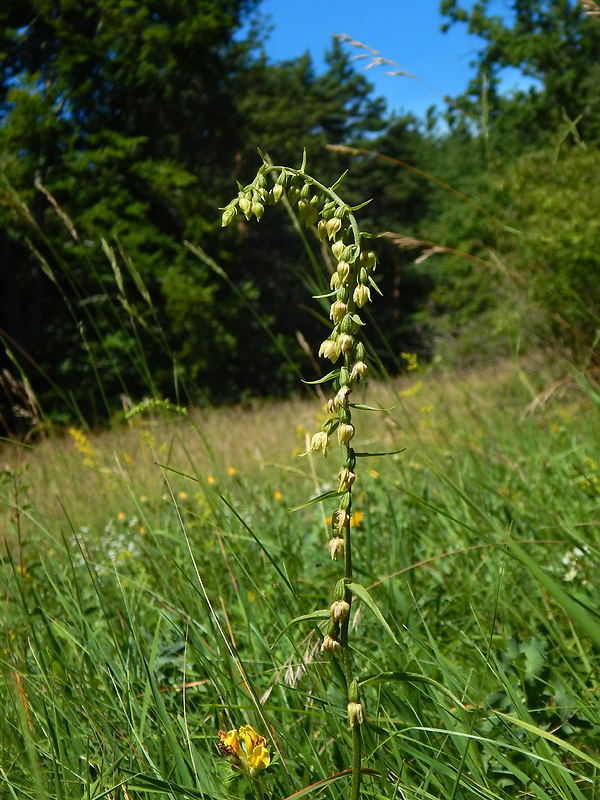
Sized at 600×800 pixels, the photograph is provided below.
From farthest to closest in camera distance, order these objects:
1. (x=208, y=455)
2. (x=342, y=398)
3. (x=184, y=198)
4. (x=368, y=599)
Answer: (x=184, y=198), (x=208, y=455), (x=342, y=398), (x=368, y=599)

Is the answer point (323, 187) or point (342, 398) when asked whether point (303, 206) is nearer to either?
point (323, 187)

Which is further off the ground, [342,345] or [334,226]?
[334,226]

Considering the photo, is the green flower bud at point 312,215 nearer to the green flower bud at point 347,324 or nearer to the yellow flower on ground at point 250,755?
the green flower bud at point 347,324

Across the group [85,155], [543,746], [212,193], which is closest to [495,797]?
[543,746]

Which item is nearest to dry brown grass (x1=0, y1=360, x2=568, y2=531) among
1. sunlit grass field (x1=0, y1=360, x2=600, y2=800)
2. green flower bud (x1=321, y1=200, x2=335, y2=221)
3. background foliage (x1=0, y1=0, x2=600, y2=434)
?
sunlit grass field (x1=0, y1=360, x2=600, y2=800)

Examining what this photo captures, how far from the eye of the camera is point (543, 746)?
3.26ft

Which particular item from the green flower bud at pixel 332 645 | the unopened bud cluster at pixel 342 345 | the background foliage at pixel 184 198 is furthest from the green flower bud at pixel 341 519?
the background foliage at pixel 184 198

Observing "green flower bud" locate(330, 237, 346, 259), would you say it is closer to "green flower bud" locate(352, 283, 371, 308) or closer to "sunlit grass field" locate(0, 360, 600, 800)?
"green flower bud" locate(352, 283, 371, 308)

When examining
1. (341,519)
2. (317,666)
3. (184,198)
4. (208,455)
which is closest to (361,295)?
(341,519)

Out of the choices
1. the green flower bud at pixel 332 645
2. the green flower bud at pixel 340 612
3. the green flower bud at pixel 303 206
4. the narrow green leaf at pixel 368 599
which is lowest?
the green flower bud at pixel 332 645

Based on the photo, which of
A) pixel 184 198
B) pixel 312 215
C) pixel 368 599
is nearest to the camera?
pixel 368 599

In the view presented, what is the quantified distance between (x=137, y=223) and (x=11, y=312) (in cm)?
309

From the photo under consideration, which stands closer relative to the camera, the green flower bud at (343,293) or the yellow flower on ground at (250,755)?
the green flower bud at (343,293)

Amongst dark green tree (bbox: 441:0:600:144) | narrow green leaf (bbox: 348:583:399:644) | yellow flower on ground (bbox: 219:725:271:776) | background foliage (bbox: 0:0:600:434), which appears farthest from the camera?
dark green tree (bbox: 441:0:600:144)
